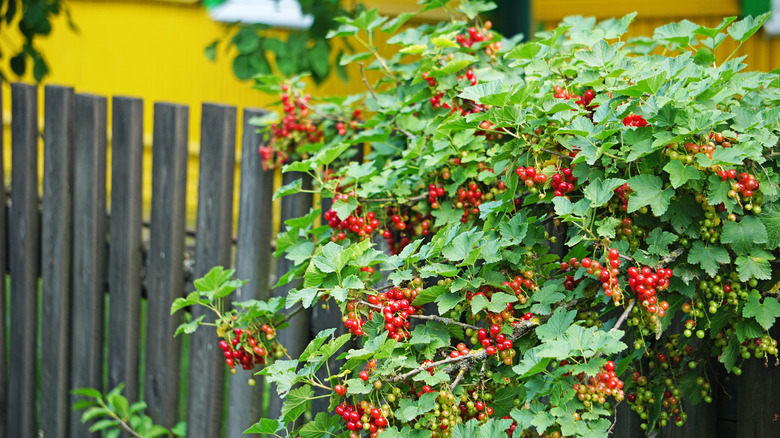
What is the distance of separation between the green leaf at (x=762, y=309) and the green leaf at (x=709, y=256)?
9 centimetres

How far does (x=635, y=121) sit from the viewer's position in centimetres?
119

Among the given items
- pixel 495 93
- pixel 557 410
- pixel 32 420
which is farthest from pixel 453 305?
pixel 32 420

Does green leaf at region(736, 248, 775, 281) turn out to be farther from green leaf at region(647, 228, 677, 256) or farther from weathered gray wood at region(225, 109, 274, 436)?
weathered gray wood at region(225, 109, 274, 436)

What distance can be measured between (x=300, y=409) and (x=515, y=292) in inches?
16.0

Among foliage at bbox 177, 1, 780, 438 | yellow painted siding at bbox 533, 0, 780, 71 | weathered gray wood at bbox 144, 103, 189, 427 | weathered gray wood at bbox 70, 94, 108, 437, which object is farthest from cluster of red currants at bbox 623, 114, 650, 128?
yellow painted siding at bbox 533, 0, 780, 71

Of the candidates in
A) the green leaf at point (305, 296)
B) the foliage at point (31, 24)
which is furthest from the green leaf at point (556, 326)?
the foliage at point (31, 24)

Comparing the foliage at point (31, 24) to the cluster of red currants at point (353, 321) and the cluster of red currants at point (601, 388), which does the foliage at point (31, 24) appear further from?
the cluster of red currants at point (601, 388)

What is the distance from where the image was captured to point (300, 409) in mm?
1239

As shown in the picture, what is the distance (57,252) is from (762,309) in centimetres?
226

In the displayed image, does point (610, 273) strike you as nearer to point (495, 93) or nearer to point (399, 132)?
point (495, 93)

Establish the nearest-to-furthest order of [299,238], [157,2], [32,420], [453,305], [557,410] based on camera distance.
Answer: [557,410] < [453,305] < [299,238] < [32,420] < [157,2]

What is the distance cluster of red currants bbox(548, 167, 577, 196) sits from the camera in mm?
1219

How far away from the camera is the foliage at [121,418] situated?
2375 mm

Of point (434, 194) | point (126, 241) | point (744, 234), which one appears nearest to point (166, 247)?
point (126, 241)
